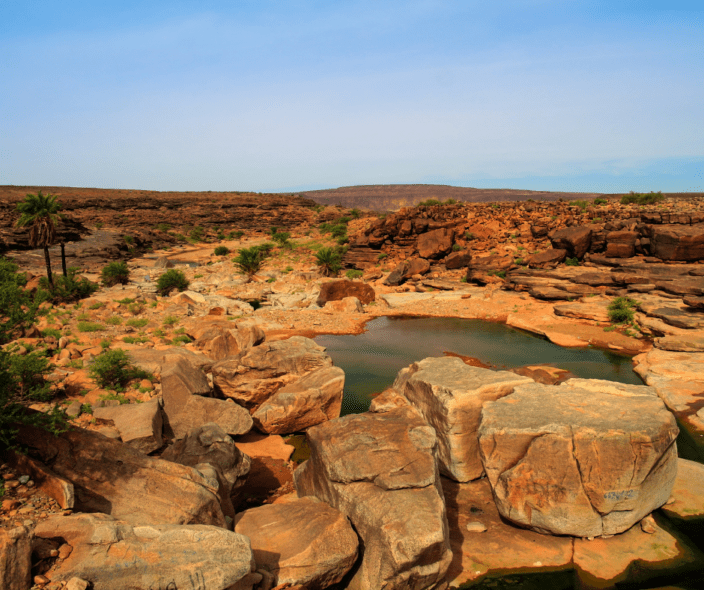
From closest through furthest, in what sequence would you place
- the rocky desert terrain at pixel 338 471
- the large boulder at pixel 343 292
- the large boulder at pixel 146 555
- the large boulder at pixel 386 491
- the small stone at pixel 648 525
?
the large boulder at pixel 146 555, the rocky desert terrain at pixel 338 471, the large boulder at pixel 386 491, the small stone at pixel 648 525, the large boulder at pixel 343 292

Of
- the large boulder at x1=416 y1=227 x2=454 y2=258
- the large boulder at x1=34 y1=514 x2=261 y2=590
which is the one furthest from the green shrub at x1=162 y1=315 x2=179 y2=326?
the large boulder at x1=416 y1=227 x2=454 y2=258

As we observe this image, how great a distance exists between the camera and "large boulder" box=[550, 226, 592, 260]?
22812 millimetres

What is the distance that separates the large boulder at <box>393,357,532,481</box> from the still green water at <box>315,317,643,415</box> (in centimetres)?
307

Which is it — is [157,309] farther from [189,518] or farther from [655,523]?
[655,523]

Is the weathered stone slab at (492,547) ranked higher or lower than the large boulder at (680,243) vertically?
lower

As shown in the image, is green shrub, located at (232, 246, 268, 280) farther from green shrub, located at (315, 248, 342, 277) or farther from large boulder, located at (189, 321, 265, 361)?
large boulder, located at (189, 321, 265, 361)

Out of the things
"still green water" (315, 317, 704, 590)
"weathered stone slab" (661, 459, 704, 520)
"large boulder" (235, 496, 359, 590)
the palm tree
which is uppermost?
the palm tree

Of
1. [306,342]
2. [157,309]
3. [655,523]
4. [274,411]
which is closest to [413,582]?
[655,523]

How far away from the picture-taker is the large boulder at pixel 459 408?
690cm

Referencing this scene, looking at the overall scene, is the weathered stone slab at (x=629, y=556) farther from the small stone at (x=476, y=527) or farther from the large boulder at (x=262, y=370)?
the large boulder at (x=262, y=370)

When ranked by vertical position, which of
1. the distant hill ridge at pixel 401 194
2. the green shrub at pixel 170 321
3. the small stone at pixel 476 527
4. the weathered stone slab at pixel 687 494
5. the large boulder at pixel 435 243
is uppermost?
the distant hill ridge at pixel 401 194

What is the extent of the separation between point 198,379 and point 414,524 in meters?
6.10

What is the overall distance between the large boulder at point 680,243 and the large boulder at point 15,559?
23.5m

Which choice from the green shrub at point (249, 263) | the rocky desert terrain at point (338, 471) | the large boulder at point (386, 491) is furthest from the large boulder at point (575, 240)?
the large boulder at point (386, 491)
